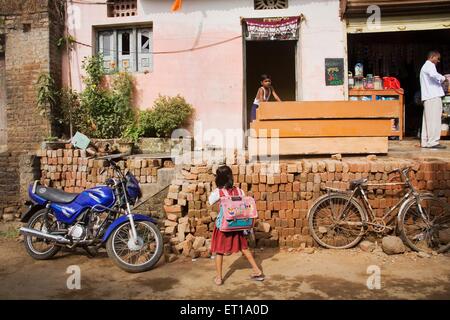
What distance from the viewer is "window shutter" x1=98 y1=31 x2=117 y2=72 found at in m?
9.80

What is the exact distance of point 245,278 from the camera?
15.3ft

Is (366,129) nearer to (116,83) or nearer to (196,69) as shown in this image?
(196,69)

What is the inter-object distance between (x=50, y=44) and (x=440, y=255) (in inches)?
332

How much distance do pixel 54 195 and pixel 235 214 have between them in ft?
8.28

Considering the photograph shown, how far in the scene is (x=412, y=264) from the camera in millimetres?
5047

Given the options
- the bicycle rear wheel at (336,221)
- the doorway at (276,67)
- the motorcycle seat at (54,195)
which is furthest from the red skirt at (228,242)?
the doorway at (276,67)

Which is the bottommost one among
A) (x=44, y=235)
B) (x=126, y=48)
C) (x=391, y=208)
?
(x=44, y=235)

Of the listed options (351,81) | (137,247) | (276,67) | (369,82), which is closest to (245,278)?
(137,247)

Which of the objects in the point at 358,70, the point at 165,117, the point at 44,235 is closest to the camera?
the point at 44,235

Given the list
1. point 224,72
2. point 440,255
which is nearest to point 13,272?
point 440,255

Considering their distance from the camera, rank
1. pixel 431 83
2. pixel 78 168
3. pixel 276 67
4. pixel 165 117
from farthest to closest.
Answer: pixel 276 67, pixel 165 117, pixel 78 168, pixel 431 83

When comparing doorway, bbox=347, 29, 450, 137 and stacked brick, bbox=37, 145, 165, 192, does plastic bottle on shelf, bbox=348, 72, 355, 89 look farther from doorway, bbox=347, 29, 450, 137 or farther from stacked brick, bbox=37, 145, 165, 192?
stacked brick, bbox=37, 145, 165, 192

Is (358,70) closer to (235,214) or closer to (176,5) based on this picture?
(176,5)

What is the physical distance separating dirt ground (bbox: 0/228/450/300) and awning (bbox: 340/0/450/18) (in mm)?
5311
